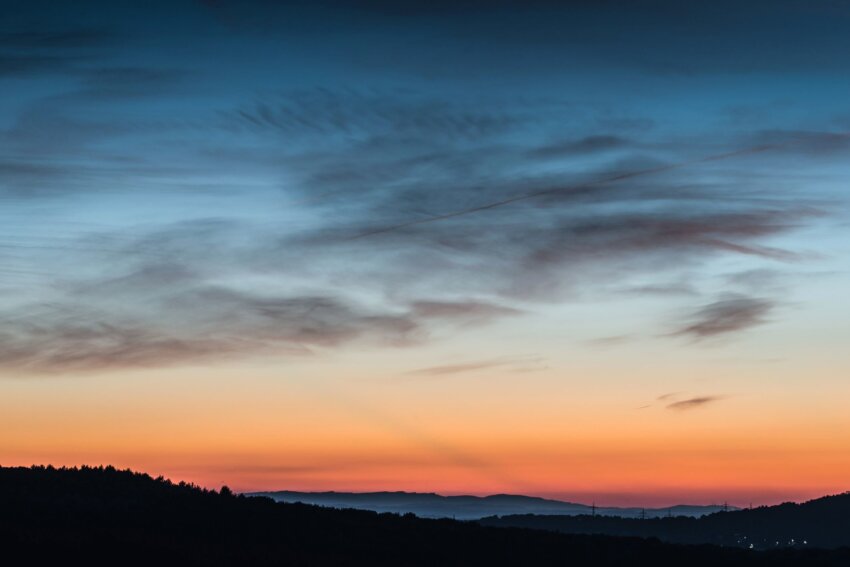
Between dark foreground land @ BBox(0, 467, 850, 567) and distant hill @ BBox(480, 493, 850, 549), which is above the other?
distant hill @ BBox(480, 493, 850, 549)

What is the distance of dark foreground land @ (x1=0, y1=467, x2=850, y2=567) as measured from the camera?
42688mm

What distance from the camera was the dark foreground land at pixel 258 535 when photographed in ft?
140

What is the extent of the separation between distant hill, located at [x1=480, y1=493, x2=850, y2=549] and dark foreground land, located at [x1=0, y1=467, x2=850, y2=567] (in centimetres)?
7519

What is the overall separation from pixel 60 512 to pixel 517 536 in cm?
2159

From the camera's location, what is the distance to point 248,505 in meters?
60.5

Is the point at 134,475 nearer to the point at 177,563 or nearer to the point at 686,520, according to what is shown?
the point at 177,563

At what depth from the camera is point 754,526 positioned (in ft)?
474

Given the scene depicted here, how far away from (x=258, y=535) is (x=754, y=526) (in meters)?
107

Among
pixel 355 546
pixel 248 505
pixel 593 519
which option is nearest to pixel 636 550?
pixel 355 546

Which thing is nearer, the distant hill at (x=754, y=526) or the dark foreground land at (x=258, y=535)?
the dark foreground land at (x=258, y=535)

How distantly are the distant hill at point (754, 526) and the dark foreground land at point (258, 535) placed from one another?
2960 inches

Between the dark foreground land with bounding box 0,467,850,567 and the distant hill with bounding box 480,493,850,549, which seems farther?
the distant hill with bounding box 480,493,850,549

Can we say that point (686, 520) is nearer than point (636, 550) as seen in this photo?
No

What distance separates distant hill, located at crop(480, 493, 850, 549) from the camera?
132 m
